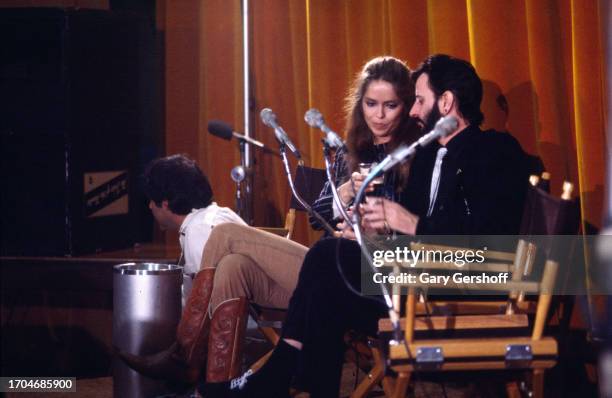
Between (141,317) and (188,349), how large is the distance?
249 millimetres

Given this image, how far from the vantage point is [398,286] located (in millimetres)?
2037

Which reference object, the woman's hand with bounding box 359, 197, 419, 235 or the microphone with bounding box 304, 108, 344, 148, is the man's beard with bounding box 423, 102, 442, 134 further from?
the microphone with bounding box 304, 108, 344, 148

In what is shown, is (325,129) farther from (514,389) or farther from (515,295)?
(514,389)

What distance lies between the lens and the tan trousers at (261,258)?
2.83 metres

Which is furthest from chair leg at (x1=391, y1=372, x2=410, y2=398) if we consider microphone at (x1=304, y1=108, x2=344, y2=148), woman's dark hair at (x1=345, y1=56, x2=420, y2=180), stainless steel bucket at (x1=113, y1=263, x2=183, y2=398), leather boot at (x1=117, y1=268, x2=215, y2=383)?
stainless steel bucket at (x1=113, y1=263, x2=183, y2=398)

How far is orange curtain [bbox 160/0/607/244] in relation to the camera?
2883mm

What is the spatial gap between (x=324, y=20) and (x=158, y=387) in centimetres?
168

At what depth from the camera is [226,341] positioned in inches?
105

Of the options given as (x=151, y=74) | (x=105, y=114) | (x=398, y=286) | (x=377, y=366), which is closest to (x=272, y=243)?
(x=377, y=366)

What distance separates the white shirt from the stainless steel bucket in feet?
0.40

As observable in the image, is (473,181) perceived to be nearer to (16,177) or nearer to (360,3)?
(360,3)

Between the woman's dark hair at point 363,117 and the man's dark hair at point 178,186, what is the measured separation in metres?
0.62

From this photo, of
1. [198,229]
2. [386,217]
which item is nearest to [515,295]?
[386,217]

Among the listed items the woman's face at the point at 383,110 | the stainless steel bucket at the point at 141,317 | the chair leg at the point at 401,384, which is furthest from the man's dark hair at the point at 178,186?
the chair leg at the point at 401,384
